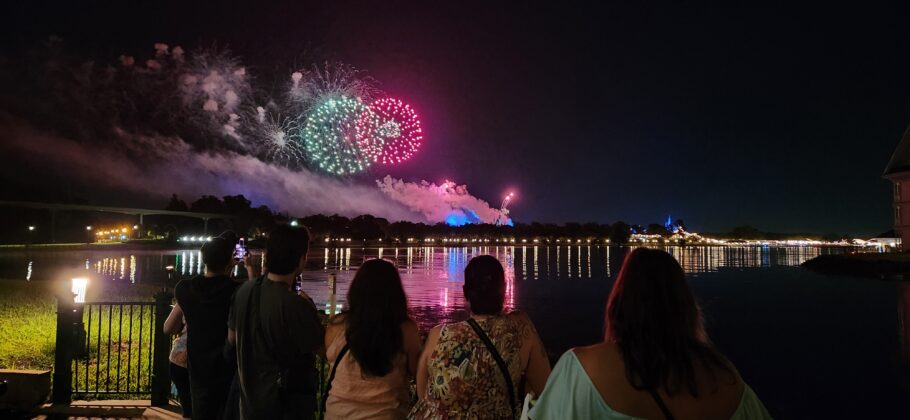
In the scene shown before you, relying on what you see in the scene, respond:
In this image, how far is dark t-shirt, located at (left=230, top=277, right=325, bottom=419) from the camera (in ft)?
13.5

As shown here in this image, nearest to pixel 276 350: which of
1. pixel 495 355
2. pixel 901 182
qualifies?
pixel 495 355

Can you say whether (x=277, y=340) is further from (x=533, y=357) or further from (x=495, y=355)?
(x=533, y=357)

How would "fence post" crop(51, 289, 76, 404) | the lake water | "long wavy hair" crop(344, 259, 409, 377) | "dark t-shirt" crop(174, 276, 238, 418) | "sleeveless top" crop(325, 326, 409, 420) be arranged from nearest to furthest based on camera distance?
1. "long wavy hair" crop(344, 259, 409, 377)
2. "sleeveless top" crop(325, 326, 409, 420)
3. "dark t-shirt" crop(174, 276, 238, 418)
4. "fence post" crop(51, 289, 76, 404)
5. the lake water

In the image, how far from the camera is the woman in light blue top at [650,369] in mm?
2400

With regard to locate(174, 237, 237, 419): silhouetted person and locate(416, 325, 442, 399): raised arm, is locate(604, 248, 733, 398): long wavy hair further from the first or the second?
locate(174, 237, 237, 419): silhouetted person

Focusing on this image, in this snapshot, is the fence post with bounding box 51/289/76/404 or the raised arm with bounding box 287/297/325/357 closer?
the raised arm with bounding box 287/297/325/357

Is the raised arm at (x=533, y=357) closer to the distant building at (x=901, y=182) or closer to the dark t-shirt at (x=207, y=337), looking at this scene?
the dark t-shirt at (x=207, y=337)

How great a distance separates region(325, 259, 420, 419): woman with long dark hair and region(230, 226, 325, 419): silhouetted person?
0.99 feet

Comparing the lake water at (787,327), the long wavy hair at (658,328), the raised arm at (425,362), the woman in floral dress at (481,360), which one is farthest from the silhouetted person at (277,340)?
the lake water at (787,327)

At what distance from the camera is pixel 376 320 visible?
12.3ft

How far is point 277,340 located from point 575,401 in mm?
2458

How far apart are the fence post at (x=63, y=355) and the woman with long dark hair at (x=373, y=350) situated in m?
5.35

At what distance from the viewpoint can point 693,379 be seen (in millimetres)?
2453

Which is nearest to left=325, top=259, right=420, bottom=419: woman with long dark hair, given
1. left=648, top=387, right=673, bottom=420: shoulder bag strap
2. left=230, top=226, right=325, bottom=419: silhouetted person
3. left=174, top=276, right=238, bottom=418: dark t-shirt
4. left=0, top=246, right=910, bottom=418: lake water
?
left=230, top=226, right=325, bottom=419: silhouetted person
